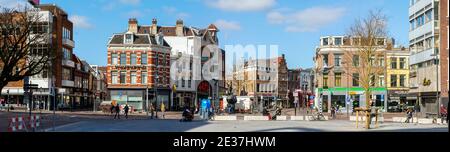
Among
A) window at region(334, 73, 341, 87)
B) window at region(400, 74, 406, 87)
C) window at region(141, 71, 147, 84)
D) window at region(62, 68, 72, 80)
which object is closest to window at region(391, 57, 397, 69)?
window at region(400, 74, 406, 87)

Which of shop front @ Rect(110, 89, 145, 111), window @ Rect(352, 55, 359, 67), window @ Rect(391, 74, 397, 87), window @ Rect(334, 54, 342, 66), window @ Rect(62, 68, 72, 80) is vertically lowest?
shop front @ Rect(110, 89, 145, 111)

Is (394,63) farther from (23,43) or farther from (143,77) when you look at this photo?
(23,43)

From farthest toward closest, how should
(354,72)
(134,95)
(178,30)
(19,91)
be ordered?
1. (178,30)
2. (134,95)
3. (19,91)
4. (354,72)

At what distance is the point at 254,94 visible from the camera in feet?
216

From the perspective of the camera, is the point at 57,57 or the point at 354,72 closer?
the point at 57,57

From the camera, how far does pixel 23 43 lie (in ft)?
116

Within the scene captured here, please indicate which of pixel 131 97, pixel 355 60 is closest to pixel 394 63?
pixel 355 60

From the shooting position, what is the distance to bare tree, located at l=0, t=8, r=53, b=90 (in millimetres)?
33125

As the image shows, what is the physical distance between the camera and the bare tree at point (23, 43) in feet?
109

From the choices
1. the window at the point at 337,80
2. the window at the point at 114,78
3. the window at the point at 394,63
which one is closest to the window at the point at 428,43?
the window at the point at 394,63

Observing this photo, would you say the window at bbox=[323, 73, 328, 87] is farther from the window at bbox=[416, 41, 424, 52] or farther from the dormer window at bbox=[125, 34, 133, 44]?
the dormer window at bbox=[125, 34, 133, 44]
